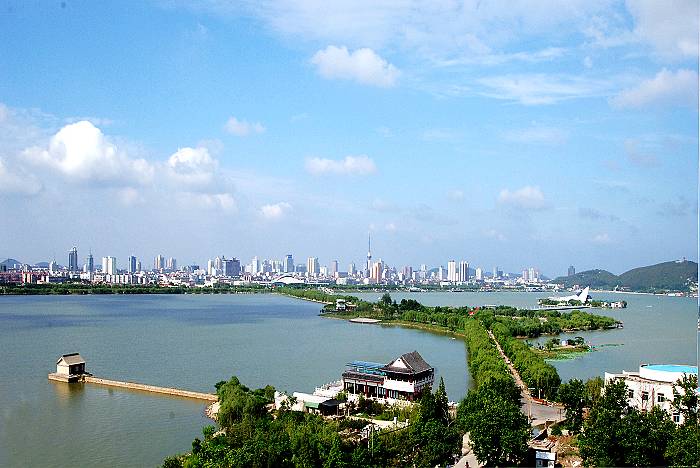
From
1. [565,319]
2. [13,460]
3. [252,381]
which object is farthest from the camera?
[565,319]

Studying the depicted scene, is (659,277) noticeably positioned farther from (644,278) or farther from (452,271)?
(452,271)

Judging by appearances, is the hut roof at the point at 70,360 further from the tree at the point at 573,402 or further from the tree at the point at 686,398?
the tree at the point at 686,398

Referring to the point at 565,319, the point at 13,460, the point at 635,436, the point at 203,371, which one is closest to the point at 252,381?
the point at 203,371

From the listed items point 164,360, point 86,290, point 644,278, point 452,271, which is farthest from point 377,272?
point 164,360

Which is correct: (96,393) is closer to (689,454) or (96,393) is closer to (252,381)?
(252,381)

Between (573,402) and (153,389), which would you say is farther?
(153,389)

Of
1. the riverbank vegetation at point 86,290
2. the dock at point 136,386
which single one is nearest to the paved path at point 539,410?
the dock at point 136,386

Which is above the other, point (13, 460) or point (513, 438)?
point (513, 438)

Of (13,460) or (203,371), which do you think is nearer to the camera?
(13,460)
